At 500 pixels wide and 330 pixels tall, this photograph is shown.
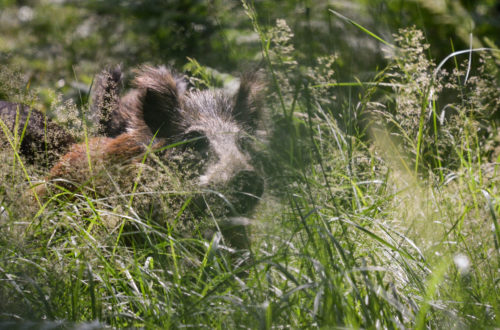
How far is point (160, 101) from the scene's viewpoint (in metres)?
3.17

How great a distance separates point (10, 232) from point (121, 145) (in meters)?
1.41

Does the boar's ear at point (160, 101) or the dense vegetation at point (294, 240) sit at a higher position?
the boar's ear at point (160, 101)

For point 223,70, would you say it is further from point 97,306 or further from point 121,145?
point 97,306

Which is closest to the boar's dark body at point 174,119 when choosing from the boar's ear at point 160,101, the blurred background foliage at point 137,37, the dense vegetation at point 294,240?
the boar's ear at point 160,101

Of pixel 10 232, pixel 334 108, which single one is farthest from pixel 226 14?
pixel 10 232

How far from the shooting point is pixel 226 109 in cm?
338

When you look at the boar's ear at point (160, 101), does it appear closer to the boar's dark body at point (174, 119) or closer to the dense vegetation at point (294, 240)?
the boar's dark body at point (174, 119)

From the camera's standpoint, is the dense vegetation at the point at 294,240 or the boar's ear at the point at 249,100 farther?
the boar's ear at the point at 249,100

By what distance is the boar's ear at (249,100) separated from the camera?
3.23 meters

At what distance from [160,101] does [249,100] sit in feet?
2.10

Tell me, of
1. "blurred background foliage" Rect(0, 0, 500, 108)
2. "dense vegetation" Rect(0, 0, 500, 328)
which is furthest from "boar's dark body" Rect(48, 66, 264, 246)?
"dense vegetation" Rect(0, 0, 500, 328)

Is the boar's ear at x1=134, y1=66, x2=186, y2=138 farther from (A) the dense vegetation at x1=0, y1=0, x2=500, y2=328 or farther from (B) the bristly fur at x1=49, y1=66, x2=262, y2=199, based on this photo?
(A) the dense vegetation at x1=0, y1=0, x2=500, y2=328

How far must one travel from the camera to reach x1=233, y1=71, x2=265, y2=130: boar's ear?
10.6ft

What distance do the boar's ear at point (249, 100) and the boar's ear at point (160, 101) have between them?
43 centimetres
